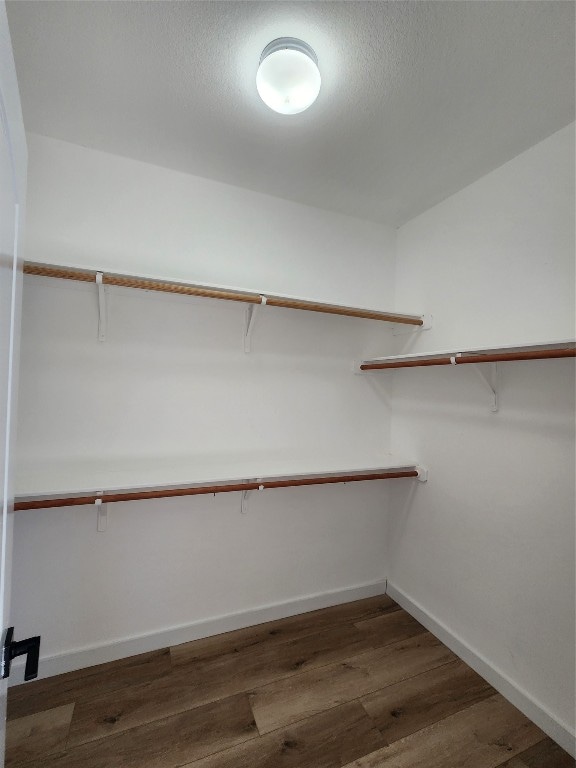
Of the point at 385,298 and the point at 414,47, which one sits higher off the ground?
the point at 414,47

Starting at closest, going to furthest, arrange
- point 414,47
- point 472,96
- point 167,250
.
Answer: point 414,47, point 472,96, point 167,250

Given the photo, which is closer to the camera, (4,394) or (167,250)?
(4,394)

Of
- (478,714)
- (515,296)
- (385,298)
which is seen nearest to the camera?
(478,714)

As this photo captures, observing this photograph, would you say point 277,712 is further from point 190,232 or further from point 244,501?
point 190,232

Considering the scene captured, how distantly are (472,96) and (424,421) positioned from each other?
1.41 meters

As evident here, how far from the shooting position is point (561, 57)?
106 centimetres

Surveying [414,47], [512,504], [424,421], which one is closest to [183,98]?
[414,47]

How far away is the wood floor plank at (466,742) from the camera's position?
4.00ft

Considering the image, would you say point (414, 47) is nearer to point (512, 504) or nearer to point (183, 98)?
point (183, 98)

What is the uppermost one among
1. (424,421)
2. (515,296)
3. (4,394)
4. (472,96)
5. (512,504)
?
(472,96)

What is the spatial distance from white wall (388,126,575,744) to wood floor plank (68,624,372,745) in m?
0.56

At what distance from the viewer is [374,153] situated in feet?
4.94

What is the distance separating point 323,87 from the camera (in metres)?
1.18

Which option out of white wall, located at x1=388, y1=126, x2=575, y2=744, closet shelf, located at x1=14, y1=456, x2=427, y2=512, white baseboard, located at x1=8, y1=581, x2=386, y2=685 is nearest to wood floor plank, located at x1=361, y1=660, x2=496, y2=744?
white wall, located at x1=388, y1=126, x2=575, y2=744
